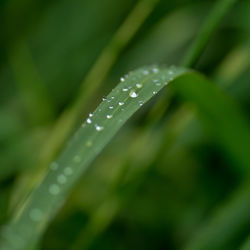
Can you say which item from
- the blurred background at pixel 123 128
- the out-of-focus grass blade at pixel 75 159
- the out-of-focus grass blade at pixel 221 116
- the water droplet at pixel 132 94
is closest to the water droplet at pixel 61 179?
the out-of-focus grass blade at pixel 75 159

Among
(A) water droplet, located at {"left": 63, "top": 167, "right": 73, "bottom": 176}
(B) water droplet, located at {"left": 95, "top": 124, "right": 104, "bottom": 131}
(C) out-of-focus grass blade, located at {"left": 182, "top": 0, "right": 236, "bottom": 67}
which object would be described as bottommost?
(A) water droplet, located at {"left": 63, "top": 167, "right": 73, "bottom": 176}

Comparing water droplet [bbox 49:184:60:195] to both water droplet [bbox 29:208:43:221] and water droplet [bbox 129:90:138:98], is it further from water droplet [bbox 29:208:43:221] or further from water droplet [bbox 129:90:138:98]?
water droplet [bbox 129:90:138:98]

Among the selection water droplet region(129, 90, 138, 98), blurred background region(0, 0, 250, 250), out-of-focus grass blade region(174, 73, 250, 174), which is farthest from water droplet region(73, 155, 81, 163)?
blurred background region(0, 0, 250, 250)

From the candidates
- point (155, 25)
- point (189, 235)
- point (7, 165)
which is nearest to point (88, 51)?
point (155, 25)

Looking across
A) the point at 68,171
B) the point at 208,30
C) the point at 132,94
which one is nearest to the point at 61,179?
the point at 68,171

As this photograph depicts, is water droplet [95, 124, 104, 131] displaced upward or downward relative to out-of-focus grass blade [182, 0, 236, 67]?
downward

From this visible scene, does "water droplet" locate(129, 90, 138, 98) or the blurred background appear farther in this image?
the blurred background

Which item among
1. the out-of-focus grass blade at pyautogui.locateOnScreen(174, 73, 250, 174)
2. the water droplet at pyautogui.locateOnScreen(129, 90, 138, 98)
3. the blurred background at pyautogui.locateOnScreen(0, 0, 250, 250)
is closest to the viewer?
the water droplet at pyautogui.locateOnScreen(129, 90, 138, 98)

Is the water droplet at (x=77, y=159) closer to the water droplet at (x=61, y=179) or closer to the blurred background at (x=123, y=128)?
the water droplet at (x=61, y=179)
